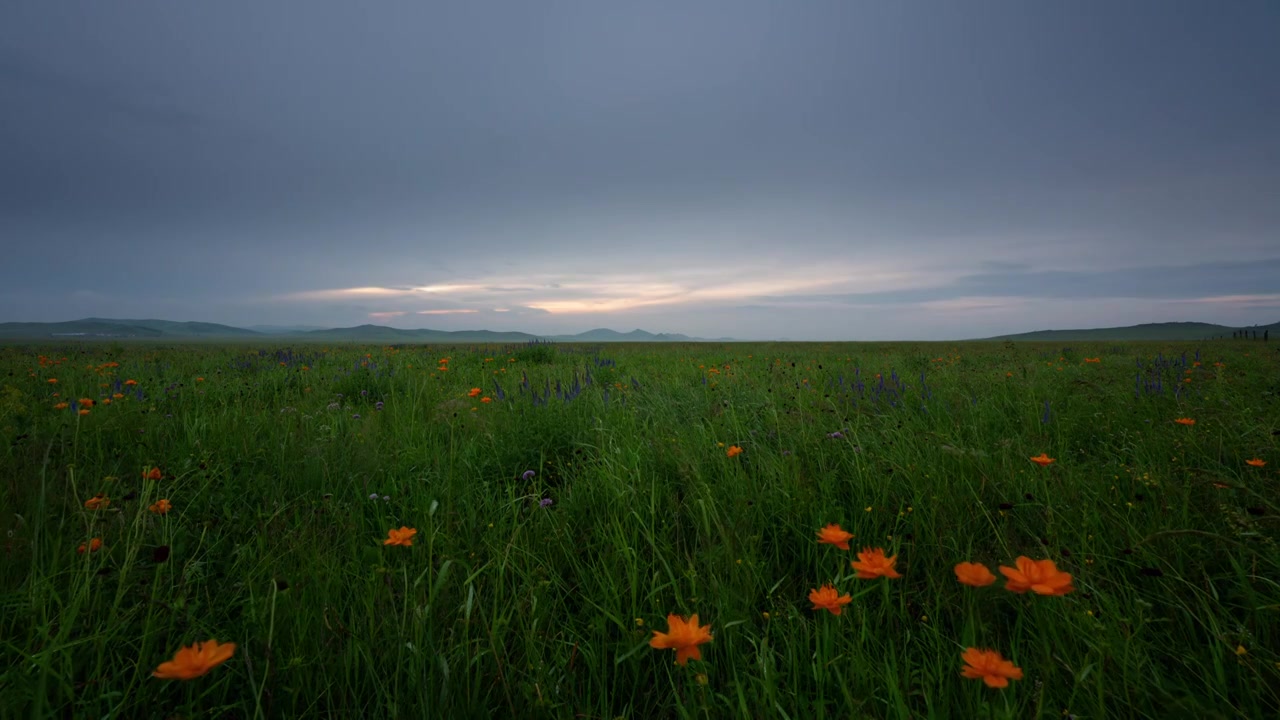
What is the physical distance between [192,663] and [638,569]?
1182 mm

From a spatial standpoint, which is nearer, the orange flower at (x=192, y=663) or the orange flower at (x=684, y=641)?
the orange flower at (x=192, y=663)

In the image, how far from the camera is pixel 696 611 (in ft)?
5.07

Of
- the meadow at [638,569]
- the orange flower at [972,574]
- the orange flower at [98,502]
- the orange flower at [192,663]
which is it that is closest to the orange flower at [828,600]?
the meadow at [638,569]

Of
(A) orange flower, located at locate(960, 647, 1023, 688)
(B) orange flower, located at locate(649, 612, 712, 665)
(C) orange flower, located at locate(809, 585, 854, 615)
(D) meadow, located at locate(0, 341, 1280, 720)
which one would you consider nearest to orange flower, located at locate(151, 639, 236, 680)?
(D) meadow, located at locate(0, 341, 1280, 720)

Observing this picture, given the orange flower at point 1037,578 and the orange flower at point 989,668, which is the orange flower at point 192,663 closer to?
the orange flower at point 989,668

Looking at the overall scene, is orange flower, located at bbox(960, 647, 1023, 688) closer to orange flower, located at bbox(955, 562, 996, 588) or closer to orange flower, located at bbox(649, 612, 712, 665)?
orange flower, located at bbox(955, 562, 996, 588)

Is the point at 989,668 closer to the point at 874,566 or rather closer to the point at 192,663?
the point at 874,566

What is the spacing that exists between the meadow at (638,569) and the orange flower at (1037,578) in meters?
0.01

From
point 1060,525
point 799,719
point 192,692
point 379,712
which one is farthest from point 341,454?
point 1060,525

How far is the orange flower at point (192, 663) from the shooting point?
85 cm

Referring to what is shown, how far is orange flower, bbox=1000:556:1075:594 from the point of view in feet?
3.24

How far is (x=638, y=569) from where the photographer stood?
174 centimetres

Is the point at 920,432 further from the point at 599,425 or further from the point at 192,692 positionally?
the point at 192,692

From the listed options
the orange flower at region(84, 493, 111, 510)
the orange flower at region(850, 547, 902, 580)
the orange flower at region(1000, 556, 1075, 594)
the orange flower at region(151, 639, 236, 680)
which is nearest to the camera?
the orange flower at region(151, 639, 236, 680)
